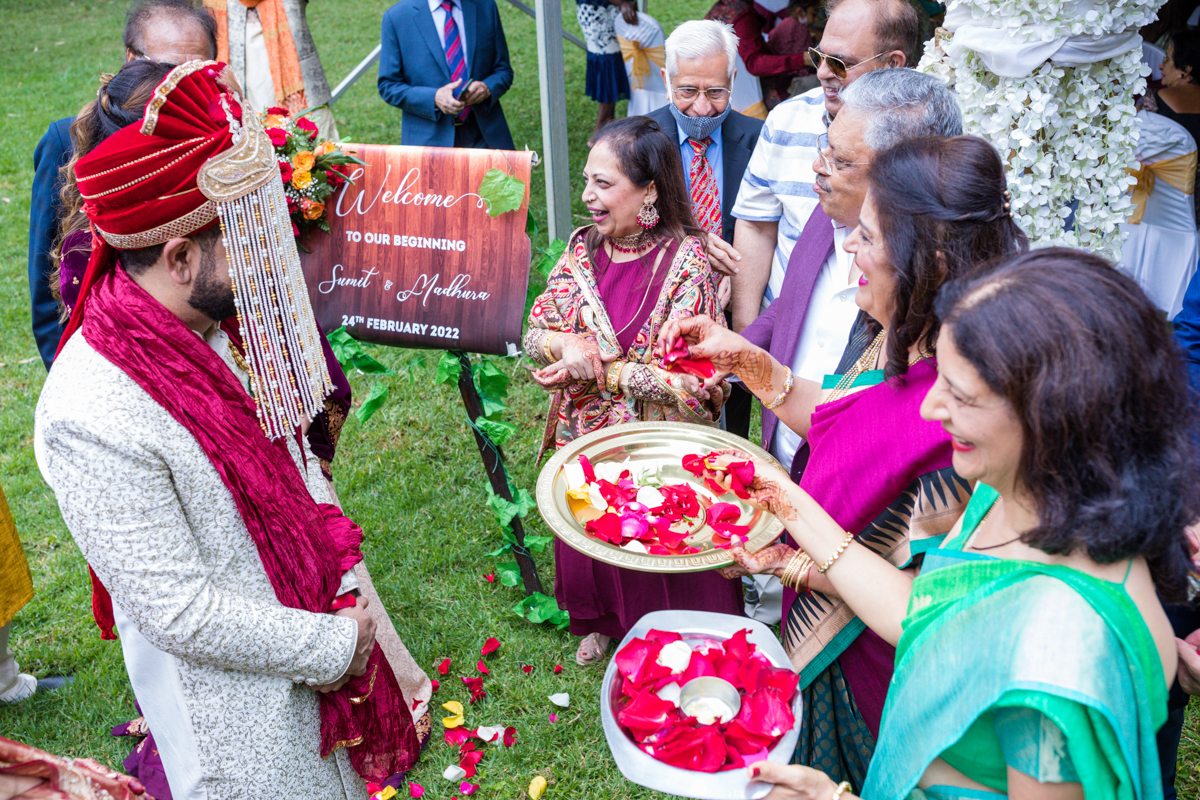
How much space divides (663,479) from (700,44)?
2095 millimetres

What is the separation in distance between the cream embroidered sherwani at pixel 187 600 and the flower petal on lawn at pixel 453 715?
2.78 feet

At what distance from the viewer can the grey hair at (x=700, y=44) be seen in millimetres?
3602

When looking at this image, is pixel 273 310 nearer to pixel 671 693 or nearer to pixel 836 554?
pixel 671 693

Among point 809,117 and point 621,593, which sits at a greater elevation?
point 809,117

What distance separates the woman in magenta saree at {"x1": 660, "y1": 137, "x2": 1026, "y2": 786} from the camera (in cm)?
182

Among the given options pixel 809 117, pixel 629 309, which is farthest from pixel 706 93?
pixel 629 309

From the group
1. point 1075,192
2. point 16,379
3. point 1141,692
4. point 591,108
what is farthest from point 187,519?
point 591,108

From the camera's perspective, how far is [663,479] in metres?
2.54

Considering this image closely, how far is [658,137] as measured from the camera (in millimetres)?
3031

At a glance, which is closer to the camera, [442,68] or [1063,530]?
[1063,530]

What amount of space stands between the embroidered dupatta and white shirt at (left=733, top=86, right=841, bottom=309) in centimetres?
39

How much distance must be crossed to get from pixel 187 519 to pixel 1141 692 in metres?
1.91

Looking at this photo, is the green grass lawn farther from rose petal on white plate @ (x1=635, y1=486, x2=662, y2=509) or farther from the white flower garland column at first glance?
the white flower garland column

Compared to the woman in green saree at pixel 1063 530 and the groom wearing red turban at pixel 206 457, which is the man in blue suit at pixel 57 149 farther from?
the woman in green saree at pixel 1063 530
